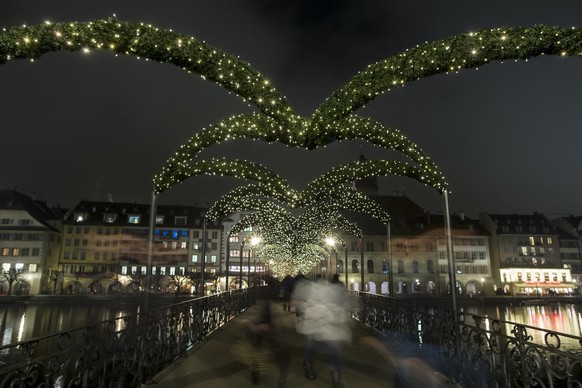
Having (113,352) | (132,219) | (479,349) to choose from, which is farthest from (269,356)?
(132,219)

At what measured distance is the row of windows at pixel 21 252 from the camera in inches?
2212

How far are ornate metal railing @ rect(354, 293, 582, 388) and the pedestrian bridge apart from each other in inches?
0.6

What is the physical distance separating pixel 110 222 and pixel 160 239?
321 inches

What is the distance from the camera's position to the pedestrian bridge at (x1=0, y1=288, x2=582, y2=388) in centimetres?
472

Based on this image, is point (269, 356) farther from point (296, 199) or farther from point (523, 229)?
point (523, 229)

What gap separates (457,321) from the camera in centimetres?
734

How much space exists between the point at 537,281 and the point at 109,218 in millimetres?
69815

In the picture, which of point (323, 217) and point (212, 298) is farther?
point (323, 217)

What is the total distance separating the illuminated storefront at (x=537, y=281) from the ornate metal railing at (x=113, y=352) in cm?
6480

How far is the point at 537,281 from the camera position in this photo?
6481 cm

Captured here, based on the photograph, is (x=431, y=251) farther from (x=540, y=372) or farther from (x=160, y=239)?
(x=540, y=372)

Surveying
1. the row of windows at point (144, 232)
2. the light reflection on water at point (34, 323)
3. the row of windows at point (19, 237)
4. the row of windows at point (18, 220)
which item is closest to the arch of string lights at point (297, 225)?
the light reflection on water at point (34, 323)

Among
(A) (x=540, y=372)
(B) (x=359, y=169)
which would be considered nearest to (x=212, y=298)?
(B) (x=359, y=169)

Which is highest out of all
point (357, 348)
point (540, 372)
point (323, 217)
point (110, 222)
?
point (110, 222)
